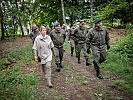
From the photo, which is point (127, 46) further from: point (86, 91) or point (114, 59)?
point (86, 91)

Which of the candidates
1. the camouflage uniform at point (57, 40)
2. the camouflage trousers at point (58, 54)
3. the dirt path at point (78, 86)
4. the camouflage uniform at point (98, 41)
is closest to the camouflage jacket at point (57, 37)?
the camouflage uniform at point (57, 40)

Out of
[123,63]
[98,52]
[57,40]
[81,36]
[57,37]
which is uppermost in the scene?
[57,37]

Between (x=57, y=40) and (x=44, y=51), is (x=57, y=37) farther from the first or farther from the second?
(x=44, y=51)

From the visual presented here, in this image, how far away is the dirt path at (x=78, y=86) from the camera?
10.4m

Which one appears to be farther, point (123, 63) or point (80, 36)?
point (80, 36)

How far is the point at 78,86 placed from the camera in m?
11.6

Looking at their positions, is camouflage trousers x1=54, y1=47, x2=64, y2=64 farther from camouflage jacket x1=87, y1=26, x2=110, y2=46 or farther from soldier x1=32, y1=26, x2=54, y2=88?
soldier x1=32, y1=26, x2=54, y2=88

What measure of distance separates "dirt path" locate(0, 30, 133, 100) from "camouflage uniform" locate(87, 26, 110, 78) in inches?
36.0

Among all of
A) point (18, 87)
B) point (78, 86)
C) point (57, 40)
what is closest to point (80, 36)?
point (57, 40)

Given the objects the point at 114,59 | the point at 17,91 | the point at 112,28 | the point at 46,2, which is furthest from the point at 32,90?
the point at 46,2

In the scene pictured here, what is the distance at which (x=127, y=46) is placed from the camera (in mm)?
17703

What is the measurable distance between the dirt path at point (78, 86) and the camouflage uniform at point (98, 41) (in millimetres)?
915

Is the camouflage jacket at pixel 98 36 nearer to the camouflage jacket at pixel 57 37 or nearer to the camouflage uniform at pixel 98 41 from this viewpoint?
the camouflage uniform at pixel 98 41

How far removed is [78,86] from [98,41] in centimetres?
201
